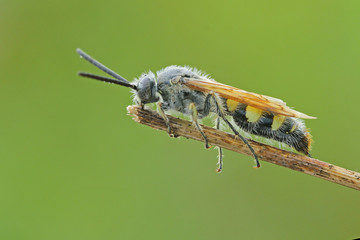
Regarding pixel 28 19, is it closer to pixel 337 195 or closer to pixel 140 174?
pixel 140 174

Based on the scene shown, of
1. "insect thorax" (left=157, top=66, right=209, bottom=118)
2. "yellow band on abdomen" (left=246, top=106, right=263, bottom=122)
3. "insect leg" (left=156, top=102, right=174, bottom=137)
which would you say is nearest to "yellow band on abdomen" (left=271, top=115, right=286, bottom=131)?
"yellow band on abdomen" (left=246, top=106, right=263, bottom=122)

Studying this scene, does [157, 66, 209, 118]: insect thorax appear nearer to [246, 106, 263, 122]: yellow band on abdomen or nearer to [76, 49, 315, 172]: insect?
[76, 49, 315, 172]: insect

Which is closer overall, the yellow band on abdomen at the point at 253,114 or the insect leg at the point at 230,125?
the insect leg at the point at 230,125

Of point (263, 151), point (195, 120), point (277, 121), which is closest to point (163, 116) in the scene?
point (195, 120)

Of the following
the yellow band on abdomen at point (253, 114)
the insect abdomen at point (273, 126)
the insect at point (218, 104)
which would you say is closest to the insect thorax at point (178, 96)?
the insect at point (218, 104)

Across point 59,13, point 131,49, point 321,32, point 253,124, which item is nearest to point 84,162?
point 131,49

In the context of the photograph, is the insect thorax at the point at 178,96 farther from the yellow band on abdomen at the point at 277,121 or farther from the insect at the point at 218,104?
the yellow band on abdomen at the point at 277,121
